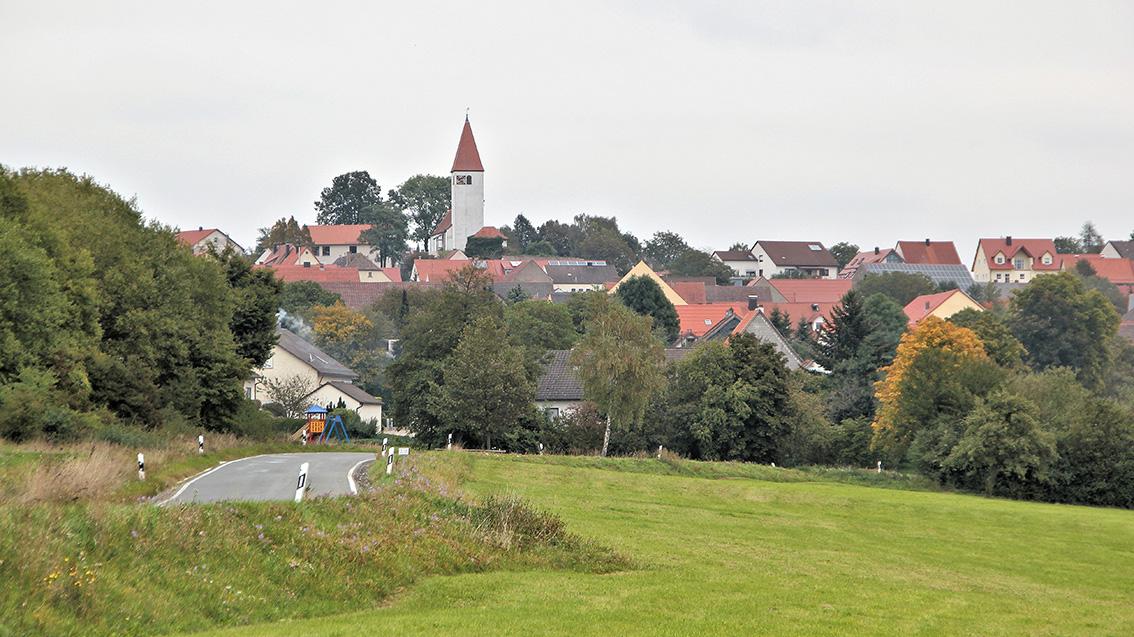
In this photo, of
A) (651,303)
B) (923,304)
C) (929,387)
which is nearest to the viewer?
(929,387)

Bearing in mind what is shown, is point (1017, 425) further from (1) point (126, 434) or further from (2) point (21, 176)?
(2) point (21, 176)

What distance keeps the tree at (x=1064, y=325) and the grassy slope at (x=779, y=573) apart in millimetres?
73943

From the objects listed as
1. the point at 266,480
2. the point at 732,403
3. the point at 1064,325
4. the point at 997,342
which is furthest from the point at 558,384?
the point at 266,480

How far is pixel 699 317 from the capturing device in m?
154

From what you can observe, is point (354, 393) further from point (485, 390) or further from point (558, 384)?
point (485, 390)

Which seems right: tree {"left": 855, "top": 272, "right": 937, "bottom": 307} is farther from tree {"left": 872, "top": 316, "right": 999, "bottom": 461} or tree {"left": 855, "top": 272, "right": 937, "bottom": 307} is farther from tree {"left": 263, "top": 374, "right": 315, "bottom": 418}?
tree {"left": 872, "top": 316, "right": 999, "bottom": 461}

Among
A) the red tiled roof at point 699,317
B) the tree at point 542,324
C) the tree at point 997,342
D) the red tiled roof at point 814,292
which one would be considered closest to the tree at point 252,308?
the tree at point 542,324

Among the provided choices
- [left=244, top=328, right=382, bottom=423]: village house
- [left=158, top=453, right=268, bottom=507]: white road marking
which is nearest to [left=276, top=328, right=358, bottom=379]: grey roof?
[left=244, top=328, right=382, bottom=423]: village house

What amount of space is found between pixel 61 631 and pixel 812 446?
198 ft

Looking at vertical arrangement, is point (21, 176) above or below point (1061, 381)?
above

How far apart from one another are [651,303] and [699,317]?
16219 millimetres

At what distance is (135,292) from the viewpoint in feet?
178

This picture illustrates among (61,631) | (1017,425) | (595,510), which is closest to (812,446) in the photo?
(1017,425)

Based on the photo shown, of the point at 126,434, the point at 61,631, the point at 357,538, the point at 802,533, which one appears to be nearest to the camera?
the point at 61,631
